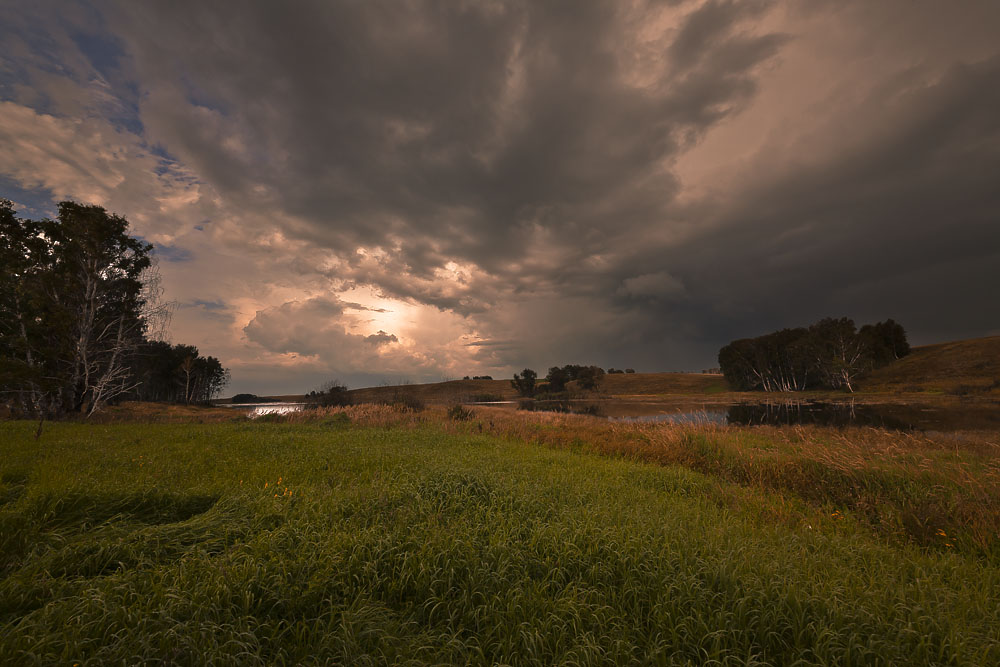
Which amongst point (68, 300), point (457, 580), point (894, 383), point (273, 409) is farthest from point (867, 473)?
point (894, 383)

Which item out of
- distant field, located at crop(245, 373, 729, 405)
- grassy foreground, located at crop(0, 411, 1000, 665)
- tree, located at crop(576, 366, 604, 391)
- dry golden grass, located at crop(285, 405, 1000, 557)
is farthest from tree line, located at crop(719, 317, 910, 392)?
grassy foreground, located at crop(0, 411, 1000, 665)

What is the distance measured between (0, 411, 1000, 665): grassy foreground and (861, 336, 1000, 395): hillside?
76.9 meters

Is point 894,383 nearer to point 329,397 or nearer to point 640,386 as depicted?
point 640,386

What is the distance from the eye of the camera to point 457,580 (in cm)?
421

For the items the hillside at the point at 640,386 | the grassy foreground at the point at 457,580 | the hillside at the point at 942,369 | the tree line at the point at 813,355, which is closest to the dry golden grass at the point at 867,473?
the grassy foreground at the point at 457,580

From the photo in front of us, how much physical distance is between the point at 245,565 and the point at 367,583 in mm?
1290

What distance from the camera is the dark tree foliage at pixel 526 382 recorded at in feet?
341

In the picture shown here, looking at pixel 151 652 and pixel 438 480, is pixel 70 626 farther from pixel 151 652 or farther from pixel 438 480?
pixel 438 480

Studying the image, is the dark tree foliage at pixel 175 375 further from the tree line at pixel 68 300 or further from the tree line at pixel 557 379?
the tree line at pixel 557 379

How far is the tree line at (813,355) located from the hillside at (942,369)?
121 inches

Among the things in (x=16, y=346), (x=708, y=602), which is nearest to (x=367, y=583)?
(x=708, y=602)

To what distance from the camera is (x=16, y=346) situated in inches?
776

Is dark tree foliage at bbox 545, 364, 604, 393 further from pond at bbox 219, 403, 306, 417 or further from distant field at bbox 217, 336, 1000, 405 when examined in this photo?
pond at bbox 219, 403, 306, 417

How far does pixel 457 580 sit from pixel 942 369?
359 ft
